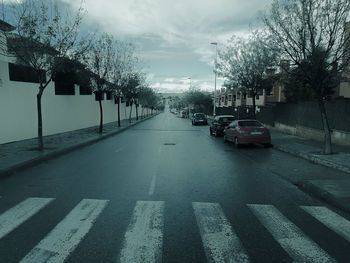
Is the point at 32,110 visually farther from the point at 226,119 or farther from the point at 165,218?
the point at 165,218

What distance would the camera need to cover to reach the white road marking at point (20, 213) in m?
4.17

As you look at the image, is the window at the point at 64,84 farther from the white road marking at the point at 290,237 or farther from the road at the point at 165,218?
the white road marking at the point at 290,237

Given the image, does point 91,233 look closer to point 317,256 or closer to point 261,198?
point 317,256

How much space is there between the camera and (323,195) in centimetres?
576

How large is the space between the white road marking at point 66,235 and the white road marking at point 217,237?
6.08 feet

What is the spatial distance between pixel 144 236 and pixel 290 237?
2.21 m

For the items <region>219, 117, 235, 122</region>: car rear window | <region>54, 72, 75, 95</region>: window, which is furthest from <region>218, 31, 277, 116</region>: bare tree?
<region>54, 72, 75, 95</region>: window

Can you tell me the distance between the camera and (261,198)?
5.64 metres

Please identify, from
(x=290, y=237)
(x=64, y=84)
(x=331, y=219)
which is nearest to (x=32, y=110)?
(x=64, y=84)

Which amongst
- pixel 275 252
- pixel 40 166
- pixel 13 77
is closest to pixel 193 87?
pixel 13 77

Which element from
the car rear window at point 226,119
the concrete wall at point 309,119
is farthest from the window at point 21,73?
the concrete wall at point 309,119

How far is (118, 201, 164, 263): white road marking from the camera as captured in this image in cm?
330

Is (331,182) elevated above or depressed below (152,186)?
above

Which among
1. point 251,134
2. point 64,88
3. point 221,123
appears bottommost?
point 251,134
